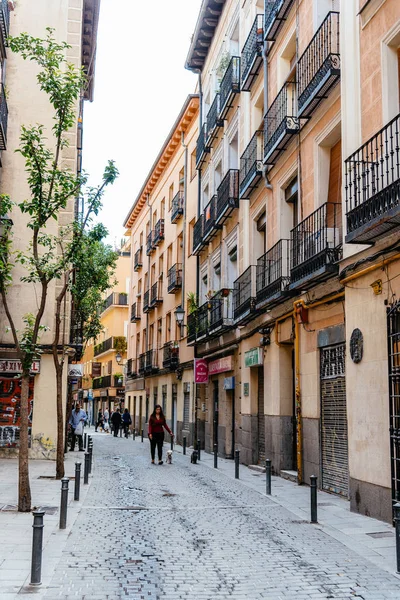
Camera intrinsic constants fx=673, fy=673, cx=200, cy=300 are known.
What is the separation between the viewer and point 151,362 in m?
37.0

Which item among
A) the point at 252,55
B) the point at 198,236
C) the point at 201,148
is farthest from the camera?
the point at 201,148

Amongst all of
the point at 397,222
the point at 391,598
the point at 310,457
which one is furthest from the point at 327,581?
the point at 310,457

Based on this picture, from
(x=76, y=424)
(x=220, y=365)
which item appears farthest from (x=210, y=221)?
(x=76, y=424)

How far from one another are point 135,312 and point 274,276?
2909 cm

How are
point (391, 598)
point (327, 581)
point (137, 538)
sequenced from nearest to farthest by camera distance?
1. point (391, 598)
2. point (327, 581)
3. point (137, 538)

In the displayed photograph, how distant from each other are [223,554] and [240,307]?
1180cm

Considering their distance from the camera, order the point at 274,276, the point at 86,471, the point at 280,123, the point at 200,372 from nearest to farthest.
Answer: the point at 86,471 → the point at 280,123 → the point at 274,276 → the point at 200,372

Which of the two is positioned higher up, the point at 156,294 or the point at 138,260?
the point at 138,260

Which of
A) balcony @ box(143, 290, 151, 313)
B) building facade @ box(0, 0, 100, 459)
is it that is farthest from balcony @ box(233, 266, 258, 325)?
balcony @ box(143, 290, 151, 313)

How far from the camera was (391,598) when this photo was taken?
5.97 metres

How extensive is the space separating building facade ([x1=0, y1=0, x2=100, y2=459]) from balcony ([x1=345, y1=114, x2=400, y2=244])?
10.5 meters

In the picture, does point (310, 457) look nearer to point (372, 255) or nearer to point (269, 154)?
point (372, 255)

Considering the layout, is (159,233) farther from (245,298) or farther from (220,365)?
(245,298)

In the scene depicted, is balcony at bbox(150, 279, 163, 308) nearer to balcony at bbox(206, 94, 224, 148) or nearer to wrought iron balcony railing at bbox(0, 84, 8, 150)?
balcony at bbox(206, 94, 224, 148)
